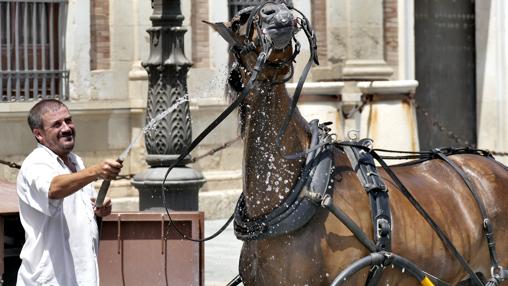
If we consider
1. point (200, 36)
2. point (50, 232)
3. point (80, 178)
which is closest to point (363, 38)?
point (200, 36)

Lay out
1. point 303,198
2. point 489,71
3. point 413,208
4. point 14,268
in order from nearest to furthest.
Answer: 1. point 303,198
2. point 413,208
3. point 14,268
4. point 489,71

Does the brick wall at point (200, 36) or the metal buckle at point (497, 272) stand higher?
the brick wall at point (200, 36)

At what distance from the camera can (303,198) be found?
6.67 meters

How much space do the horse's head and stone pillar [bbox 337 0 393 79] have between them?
441 inches

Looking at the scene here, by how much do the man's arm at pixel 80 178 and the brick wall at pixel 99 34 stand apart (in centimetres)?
985

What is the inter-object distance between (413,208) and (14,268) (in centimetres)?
249

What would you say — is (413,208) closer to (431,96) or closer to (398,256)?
(398,256)

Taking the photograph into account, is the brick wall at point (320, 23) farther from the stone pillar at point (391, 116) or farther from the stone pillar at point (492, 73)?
the stone pillar at point (492, 73)

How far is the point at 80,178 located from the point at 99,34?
10052 mm

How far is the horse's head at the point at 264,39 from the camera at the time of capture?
652 centimetres

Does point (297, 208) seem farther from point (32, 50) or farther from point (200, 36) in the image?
point (200, 36)

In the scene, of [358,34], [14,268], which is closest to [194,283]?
[14,268]

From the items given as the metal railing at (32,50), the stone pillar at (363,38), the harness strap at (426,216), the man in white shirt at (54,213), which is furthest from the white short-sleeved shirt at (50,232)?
the stone pillar at (363,38)

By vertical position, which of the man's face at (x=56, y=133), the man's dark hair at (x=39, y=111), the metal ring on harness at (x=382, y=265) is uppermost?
the man's dark hair at (x=39, y=111)
